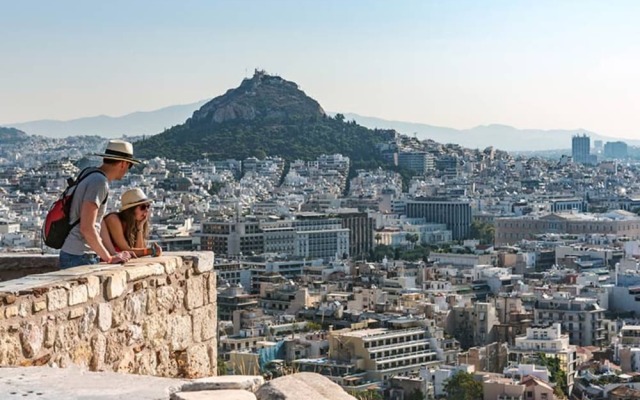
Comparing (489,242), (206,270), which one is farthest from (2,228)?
(206,270)

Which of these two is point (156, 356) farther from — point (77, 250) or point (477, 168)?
point (477, 168)

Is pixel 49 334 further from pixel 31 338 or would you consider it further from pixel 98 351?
pixel 98 351

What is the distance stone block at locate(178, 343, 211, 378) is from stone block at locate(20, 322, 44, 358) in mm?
1021

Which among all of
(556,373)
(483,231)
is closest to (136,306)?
(556,373)

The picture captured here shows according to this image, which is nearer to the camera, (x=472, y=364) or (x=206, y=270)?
(x=206, y=270)

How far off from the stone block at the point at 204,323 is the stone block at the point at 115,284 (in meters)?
0.64

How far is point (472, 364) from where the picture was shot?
28953 millimetres

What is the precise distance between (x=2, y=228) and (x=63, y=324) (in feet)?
190

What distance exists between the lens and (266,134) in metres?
114

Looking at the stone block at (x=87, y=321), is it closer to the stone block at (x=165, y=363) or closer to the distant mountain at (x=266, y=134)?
the stone block at (x=165, y=363)

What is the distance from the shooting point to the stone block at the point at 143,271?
16.3ft

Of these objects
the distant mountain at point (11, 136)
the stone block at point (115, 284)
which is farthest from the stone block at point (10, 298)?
the distant mountain at point (11, 136)

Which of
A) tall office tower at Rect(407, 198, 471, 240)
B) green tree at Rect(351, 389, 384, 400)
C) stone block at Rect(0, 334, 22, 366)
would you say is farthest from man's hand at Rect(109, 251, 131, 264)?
tall office tower at Rect(407, 198, 471, 240)

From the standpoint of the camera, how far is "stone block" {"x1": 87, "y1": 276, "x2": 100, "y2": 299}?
4672 mm
